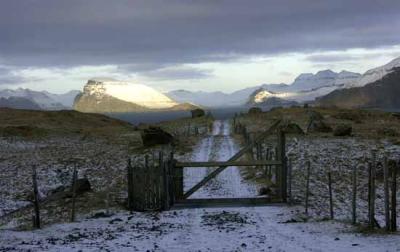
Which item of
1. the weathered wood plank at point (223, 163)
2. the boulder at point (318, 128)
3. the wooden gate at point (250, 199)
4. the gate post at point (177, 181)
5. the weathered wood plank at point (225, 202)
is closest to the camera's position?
the weathered wood plank at point (223, 163)

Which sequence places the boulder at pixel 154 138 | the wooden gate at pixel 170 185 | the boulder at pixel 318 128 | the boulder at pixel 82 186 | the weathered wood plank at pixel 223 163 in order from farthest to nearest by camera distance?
the boulder at pixel 318 128
the boulder at pixel 154 138
the boulder at pixel 82 186
the weathered wood plank at pixel 223 163
the wooden gate at pixel 170 185

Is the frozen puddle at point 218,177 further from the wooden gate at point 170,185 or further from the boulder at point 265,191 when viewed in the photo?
the wooden gate at point 170,185

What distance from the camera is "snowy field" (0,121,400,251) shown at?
1534cm

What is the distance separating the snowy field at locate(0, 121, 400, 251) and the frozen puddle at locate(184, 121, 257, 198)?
4480 millimetres

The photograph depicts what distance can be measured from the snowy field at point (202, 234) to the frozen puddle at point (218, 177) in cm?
448

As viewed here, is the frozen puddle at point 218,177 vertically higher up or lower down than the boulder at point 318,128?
lower down

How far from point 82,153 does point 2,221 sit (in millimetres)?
21185

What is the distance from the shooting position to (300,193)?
84.9 feet

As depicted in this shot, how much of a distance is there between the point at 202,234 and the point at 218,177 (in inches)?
564

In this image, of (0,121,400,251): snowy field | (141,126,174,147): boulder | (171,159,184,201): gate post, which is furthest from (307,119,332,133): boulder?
(0,121,400,251): snowy field

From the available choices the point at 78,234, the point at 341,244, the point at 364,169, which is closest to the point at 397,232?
the point at 341,244

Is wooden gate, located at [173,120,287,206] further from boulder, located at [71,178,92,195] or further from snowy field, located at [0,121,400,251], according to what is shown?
boulder, located at [71,178,92,195]

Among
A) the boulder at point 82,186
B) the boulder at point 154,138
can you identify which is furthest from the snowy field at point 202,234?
the boulder at point 154,138

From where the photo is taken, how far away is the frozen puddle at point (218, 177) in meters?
26.9
